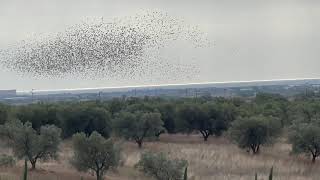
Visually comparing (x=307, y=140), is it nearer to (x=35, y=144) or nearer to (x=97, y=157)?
(x=97, y=157)

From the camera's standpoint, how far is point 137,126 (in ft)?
217

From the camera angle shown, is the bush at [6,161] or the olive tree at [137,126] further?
the olive tree at [137,126]

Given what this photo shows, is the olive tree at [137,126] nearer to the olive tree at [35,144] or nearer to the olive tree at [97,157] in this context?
the olive tree at [35,144]

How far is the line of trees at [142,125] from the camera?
139 ft

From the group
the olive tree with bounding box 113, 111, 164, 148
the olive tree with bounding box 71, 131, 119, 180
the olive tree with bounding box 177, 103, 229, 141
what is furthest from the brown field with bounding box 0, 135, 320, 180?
the olive tree with bounding box 177, 103, 229, 141

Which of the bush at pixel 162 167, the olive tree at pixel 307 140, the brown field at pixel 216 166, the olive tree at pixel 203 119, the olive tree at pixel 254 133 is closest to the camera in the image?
the bush at pixel 162 167

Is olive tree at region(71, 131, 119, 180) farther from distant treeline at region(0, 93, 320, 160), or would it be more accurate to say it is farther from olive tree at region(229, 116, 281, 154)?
olive tree at region(229, 116, 281, 154)

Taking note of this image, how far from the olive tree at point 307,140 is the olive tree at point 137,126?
19736 millimetres

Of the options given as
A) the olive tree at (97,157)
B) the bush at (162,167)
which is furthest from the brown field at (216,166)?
the bush at (162,167)

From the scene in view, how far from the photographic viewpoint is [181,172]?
3381cm

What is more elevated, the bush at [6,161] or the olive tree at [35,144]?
the olive tree at [35,144]

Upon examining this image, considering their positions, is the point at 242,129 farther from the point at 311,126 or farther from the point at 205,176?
the point at 205,176

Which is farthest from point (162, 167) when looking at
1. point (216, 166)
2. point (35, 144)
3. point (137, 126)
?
point (137, 126)

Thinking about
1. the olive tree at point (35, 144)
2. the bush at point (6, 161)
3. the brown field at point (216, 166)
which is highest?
the olive tree at point (35, 144)
